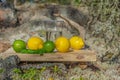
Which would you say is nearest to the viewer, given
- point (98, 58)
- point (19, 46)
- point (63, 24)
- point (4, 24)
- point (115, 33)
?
point (19, 46)

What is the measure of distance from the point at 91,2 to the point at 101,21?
380 mm

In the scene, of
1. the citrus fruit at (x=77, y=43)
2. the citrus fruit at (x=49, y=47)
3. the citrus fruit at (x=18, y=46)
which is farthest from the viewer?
the citrus fruit at (x=77, y=43)

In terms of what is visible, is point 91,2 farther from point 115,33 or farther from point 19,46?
point 19,46

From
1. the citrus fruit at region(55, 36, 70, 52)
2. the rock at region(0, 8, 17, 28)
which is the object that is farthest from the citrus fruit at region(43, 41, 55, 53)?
the rock at region(0, 8, 17, 28)

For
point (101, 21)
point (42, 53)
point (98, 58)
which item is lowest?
point (98, 58)

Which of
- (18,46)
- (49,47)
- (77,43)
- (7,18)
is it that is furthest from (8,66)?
(7,18)

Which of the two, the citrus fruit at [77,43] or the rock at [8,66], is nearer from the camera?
the rock at [8,66]

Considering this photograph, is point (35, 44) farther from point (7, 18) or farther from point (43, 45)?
point (7, 18)

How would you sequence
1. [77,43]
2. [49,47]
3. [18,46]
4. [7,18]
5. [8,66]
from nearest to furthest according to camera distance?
[8,66] → [49,47] → [18,46] → [77,43] → [7,18]

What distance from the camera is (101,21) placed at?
19.0 ft

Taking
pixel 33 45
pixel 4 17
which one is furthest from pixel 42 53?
pixel 4 17

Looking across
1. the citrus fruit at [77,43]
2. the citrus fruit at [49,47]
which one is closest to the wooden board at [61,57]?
the citrus fruit at [49,47]

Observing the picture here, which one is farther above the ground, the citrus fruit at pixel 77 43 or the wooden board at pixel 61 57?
the citrus fruit at pixel 77 43

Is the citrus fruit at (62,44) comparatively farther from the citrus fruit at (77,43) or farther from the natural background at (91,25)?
the natural background at (91,25)
